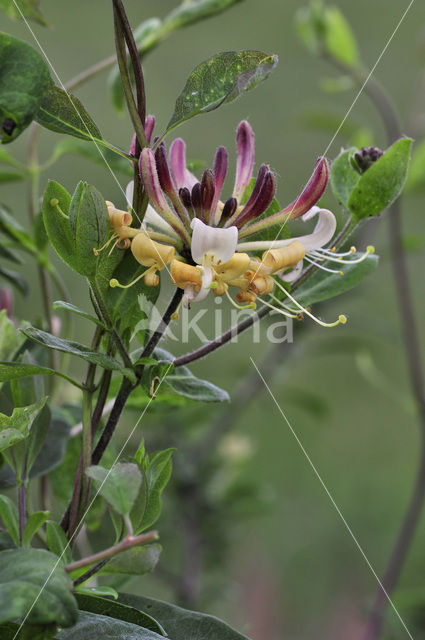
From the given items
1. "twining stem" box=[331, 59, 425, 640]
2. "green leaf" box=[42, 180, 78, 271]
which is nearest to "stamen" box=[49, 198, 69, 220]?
"green leaf" box=[42, 180, 78, 271]

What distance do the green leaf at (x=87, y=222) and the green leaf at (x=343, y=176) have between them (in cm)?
14

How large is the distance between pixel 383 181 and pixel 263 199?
65mm

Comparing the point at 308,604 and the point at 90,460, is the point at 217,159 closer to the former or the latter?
the point at 90,460

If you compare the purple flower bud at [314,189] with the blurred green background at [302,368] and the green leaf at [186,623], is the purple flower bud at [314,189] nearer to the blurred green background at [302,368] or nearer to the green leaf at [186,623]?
the green leaf at [186,623]

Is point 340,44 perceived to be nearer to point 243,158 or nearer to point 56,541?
point 243,158

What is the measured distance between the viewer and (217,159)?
1.04 feet

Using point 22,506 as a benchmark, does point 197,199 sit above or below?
above

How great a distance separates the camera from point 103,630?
253 millimetres

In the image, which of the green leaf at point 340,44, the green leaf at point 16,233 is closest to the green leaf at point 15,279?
the green leaf at point 16,233

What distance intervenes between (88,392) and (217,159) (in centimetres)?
11

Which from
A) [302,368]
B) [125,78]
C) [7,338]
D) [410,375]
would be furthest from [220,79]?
[302,368]

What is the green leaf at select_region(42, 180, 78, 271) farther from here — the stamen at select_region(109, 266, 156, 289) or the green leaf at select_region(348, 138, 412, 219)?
the green leaf at select_region(348, 138, 412, 219)

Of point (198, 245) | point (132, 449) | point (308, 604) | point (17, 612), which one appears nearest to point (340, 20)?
point (132, 449)

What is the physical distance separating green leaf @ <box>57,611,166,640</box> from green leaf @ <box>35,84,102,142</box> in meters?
0.18
